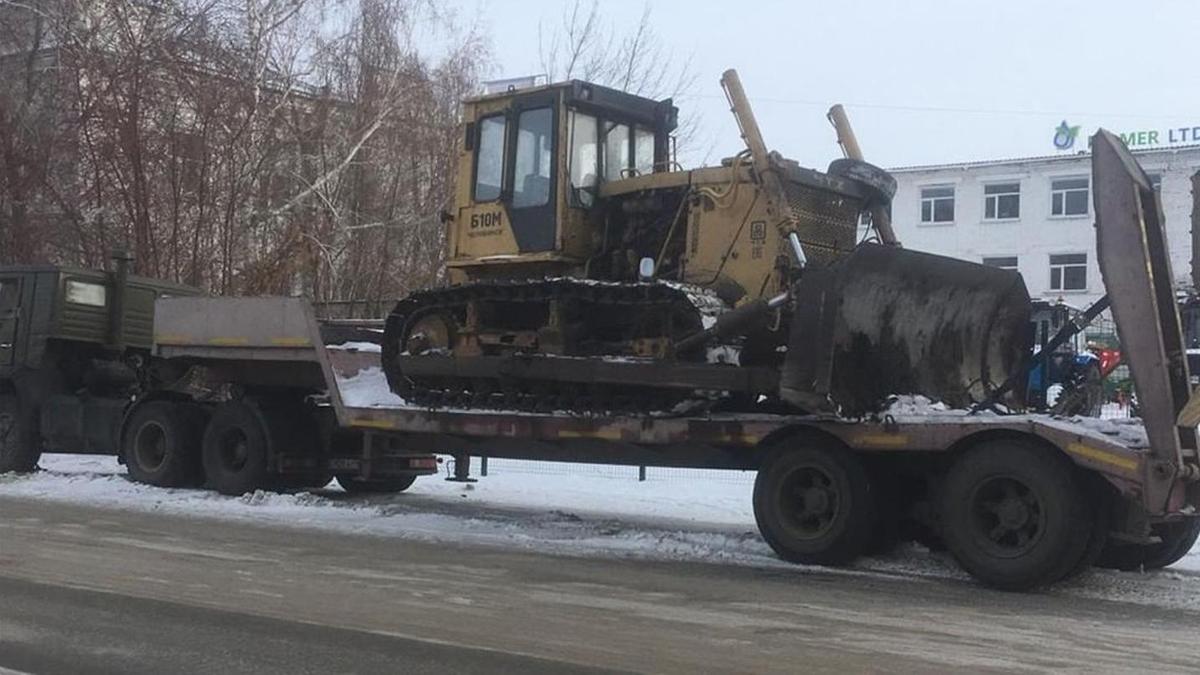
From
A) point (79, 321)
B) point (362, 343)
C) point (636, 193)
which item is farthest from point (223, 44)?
point (636, 193)

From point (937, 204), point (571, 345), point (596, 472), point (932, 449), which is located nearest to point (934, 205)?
point (937, 204)

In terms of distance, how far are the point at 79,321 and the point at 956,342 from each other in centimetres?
1103

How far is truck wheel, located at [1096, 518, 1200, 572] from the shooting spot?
10250 mm

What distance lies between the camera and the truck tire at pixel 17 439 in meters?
16.4

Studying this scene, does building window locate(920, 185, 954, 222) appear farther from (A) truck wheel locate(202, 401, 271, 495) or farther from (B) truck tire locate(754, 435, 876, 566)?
(B) truck tire locate(754, 435, 876, 566)

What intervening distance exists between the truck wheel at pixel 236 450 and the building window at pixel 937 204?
139 ft

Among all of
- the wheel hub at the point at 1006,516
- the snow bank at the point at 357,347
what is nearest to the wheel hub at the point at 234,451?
the snow bank at the point at 357,347

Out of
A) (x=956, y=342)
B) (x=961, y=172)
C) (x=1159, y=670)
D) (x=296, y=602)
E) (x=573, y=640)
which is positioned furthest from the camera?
(x=961, y=172)

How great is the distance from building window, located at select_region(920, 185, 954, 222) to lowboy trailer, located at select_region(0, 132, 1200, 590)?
4252 centimetres

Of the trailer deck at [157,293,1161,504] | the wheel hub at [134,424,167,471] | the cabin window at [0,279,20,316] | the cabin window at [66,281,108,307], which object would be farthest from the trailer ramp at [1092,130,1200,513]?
the cabin window at [0,279,20,316]

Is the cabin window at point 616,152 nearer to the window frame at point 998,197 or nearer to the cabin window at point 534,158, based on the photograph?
the cabin window at point 534,158

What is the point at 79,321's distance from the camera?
54.6ft

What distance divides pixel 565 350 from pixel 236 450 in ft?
15.8

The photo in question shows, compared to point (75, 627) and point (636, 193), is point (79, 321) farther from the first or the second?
point (75, 627)
